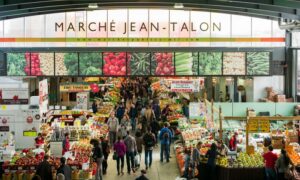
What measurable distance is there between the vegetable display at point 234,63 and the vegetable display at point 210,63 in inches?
9.9

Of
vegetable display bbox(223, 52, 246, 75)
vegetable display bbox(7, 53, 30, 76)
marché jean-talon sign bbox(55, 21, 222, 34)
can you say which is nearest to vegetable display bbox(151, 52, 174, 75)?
marché jean-talon sign bbox(55, 21, 222, 34)

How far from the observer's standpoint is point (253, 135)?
24.6 metres

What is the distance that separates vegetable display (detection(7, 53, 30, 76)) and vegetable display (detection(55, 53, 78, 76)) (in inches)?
49.2

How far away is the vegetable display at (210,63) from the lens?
2784 centimetres

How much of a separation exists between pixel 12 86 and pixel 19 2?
5.06 m

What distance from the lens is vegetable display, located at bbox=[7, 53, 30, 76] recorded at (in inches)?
1093

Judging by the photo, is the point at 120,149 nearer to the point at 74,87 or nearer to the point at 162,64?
the point at 162,64

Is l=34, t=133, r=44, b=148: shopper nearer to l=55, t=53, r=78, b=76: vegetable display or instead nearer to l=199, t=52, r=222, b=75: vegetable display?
l=55, t=53, r=78, b=76: vegetable display

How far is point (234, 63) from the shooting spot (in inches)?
1102

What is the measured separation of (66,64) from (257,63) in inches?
314

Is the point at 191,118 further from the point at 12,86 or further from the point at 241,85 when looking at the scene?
the point at 12,86

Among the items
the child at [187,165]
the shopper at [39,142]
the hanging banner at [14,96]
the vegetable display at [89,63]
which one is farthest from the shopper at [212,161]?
the vegetable display at [89,63]

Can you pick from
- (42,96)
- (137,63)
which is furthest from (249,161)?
(137,63)

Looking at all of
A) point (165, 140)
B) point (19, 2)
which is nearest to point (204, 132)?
point (165, 140)
